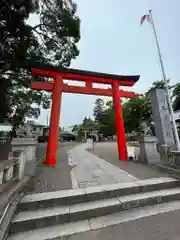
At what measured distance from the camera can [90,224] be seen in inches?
87.7

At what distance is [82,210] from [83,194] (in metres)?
0.41

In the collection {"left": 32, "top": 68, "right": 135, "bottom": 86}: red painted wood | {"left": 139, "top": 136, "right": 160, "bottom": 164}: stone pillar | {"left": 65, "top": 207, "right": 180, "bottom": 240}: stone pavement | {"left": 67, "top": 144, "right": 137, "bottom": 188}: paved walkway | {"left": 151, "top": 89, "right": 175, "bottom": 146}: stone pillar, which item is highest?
{"left": 32, "top": 68, "right": 135, "bottom": 86}: red painted wood

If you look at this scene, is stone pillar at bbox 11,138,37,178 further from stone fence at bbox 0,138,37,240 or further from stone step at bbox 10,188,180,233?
stone step at bbox 10,188,180,233

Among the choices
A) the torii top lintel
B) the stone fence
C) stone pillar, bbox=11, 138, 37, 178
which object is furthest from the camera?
the torii top lintel

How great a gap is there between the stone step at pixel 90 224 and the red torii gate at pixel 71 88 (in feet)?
12.8

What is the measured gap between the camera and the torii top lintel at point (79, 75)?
6.28m

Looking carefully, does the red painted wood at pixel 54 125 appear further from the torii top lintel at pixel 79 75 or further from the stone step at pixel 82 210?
the stone step at pixel 82 210

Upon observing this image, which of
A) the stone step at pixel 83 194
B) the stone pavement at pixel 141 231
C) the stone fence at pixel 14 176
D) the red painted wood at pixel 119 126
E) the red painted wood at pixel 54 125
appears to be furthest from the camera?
the red painted wood at pixel 119 126

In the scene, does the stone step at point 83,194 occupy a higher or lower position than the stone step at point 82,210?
higher

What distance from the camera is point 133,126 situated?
1081 inches

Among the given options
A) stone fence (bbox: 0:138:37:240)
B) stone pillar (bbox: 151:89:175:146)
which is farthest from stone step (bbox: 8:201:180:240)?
stone pillar (bbox: 151:89:175:146)

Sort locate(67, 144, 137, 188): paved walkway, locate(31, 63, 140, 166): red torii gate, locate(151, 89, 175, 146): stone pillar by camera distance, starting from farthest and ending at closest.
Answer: locate(31, 63, 140, 166): red torii gate < locate(151, 89, 175, 146): stone pillar < locate(67, 144, 137, 188): paved walkway

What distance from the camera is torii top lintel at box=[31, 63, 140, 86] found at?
6281mm

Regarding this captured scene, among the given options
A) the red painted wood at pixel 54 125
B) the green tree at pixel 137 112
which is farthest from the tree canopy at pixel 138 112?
the red painted wood at pixel 54 125
